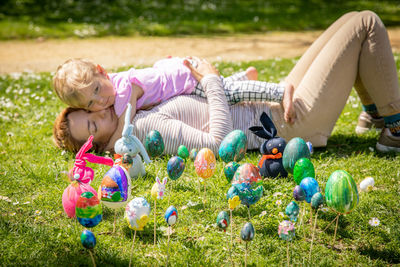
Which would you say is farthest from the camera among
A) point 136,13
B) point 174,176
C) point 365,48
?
point 136,13

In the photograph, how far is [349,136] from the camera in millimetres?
4348

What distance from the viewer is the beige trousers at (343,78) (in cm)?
355

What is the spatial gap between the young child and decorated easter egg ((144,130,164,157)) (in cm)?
48

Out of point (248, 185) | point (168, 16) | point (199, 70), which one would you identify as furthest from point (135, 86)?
point (168, 16)

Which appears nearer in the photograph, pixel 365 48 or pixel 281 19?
pixel 365 48

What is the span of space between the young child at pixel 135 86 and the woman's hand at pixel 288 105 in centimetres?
5

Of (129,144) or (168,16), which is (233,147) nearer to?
(129,144)

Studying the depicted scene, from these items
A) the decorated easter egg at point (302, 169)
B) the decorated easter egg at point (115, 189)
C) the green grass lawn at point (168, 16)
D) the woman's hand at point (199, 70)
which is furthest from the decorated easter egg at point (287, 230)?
the green grass lawn at point (168, 16)

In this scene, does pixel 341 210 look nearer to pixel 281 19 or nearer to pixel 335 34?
pixel 335 34

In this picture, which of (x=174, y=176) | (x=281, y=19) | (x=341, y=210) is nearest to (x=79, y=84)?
(x=174, y=176)

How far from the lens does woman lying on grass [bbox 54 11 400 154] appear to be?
344cm

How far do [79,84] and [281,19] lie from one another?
413 inches

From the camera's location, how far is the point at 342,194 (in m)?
2.21

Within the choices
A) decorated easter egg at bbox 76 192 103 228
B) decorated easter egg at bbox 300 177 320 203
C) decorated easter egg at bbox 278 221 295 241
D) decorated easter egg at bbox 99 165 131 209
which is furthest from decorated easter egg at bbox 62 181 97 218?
decorated easter egg at bbox 300 177 320 203
